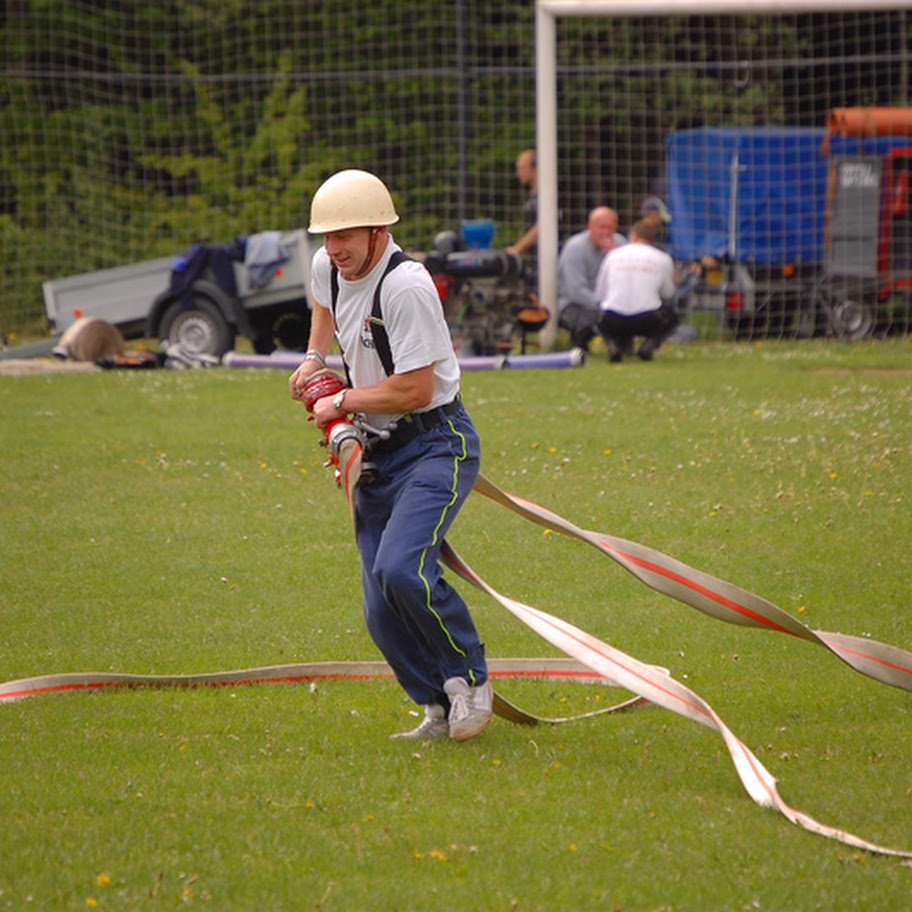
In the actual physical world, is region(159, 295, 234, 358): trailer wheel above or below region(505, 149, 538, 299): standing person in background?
below

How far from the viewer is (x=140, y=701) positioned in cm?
676

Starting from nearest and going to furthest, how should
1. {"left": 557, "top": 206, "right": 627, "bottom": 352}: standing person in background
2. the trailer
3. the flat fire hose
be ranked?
the flat fire hose → {"left": 557, "top": 206, "right": 627, "bottom": 352}: standing person in background → the trailer

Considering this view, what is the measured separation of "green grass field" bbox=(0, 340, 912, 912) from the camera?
4.83m

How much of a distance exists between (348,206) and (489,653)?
2655mm

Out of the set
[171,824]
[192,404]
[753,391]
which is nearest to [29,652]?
[171,824]

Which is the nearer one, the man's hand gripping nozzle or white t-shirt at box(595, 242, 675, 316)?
the man's hand gripping nozzle

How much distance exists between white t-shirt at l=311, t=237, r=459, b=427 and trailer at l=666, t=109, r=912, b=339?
50.5ft

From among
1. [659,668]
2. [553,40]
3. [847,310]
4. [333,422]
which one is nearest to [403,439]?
[333,422]

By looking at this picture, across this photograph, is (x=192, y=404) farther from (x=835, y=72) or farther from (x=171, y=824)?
(x=835, y=72)

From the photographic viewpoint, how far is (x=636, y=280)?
58.1ft

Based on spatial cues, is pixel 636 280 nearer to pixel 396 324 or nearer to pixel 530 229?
pixel 530 229

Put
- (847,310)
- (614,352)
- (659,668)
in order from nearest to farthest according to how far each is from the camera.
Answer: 1. (659,668)
2. (614,352)
3. (847,310)

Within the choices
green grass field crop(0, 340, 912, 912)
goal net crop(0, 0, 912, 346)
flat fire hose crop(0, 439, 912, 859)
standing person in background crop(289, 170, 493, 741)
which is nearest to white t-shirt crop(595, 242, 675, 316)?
green grass field crop(0, 340, 912, 912)

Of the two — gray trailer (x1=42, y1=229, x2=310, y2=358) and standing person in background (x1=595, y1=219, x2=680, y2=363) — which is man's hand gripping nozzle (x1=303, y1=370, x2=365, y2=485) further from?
gray trailer (x1=42, y1=229, x2=310, y2=358)
